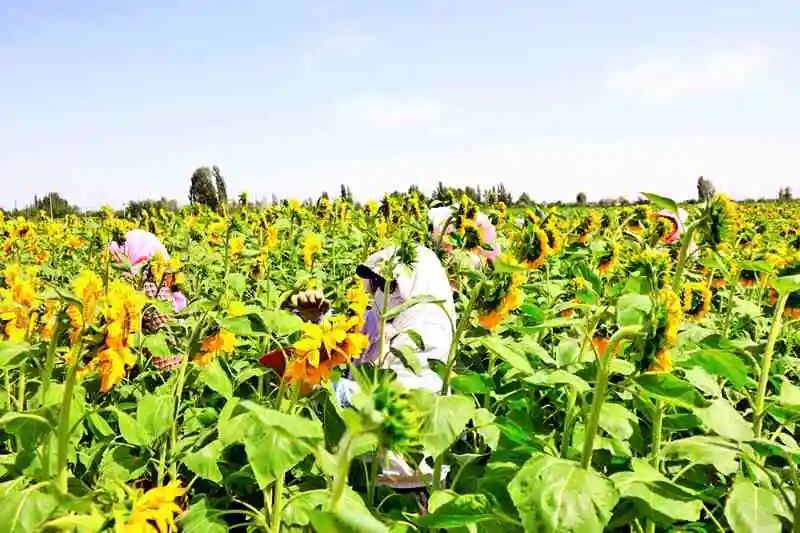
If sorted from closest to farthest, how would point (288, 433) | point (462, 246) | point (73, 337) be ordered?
point (288, 433) < point (73, 337) < point (462, 246)


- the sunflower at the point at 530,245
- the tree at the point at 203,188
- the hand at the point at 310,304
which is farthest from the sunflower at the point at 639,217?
the tree at the point at 203,188

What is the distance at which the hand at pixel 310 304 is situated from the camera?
92.7 inches

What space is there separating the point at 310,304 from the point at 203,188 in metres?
13.5

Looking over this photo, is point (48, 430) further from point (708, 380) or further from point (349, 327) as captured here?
point (708, 380)

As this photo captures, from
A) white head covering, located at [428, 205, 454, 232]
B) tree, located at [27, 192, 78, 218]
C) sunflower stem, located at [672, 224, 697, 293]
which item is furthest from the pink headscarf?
tree, located at [27, 192, 78, 218]

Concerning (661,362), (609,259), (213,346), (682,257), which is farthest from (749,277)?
(213,346)

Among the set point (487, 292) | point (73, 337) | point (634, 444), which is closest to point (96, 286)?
point (73, 337)

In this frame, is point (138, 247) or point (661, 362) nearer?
point (661, 362)

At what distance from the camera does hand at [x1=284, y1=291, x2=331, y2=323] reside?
2.35 metres

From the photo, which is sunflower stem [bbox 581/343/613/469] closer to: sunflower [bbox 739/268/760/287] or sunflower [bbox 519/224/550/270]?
sunflower [bbox 519/224/550/270]

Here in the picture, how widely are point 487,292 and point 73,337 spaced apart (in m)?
1.16

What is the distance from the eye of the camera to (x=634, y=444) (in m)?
1.96

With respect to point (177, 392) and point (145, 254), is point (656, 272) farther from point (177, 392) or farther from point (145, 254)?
point (145, 254)

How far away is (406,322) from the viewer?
3080 mm
